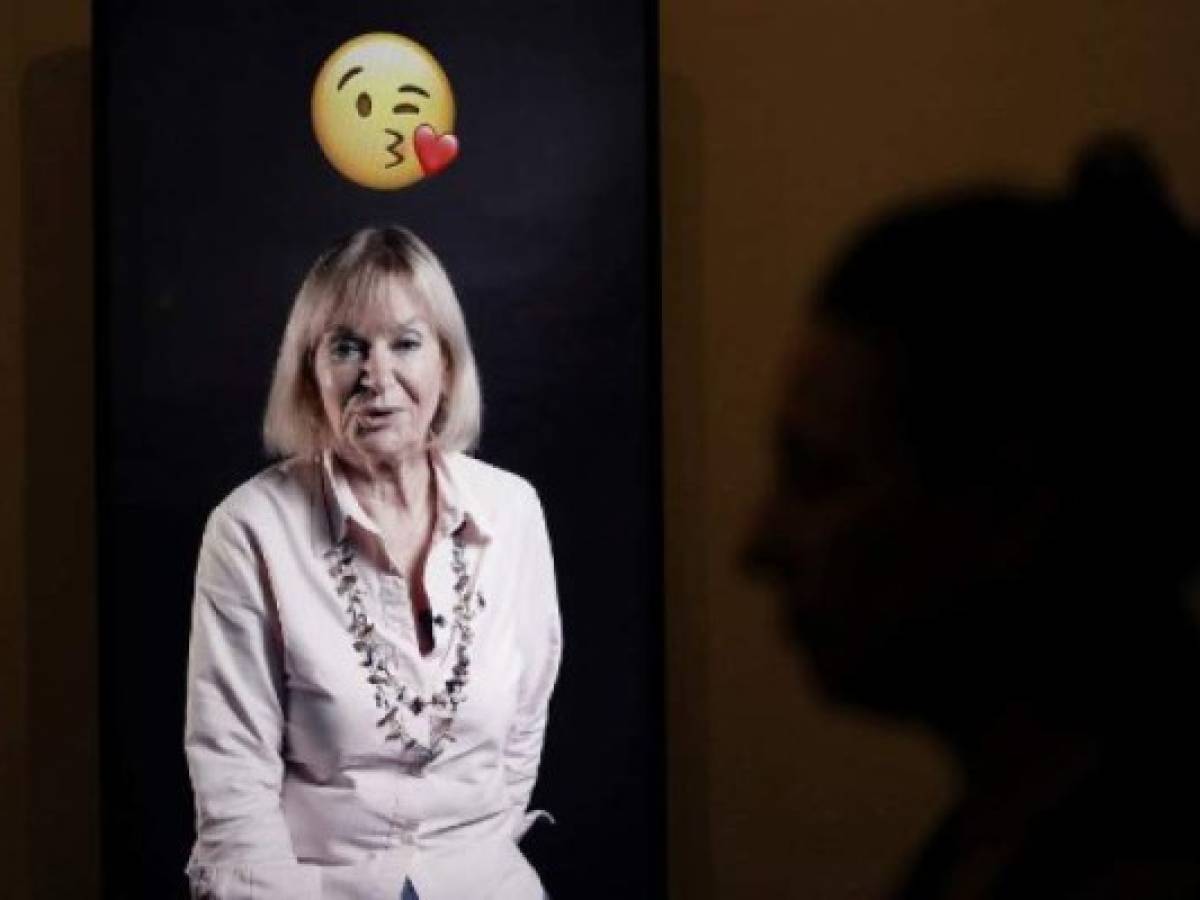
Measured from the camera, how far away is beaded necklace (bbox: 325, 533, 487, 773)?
205 centimetres

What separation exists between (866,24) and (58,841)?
1318 mm

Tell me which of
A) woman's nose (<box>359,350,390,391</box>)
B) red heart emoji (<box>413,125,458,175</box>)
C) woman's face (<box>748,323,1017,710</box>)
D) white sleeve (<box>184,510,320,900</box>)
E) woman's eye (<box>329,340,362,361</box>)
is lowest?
white sleeve (<box>184,510,320,900</box>)

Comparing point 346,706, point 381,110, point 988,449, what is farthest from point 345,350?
point 988,449

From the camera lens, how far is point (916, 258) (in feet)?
7.13

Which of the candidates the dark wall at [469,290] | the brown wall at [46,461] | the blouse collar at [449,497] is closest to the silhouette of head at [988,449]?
the dark wall at [469,290]

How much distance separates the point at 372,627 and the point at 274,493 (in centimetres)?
19

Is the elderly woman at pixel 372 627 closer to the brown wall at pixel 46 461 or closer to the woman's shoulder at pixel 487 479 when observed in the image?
the woman's shoulder at pixel 487 479

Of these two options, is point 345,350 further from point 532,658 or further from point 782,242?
point 782,242

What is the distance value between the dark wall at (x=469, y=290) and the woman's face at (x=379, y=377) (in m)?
0.06

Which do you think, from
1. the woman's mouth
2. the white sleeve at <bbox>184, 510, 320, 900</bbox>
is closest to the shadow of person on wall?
the woman's mouth

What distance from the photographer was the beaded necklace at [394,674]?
2051 millimetres

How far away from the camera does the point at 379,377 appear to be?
2088mm

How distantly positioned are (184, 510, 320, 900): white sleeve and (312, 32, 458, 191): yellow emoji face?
18.6 inches

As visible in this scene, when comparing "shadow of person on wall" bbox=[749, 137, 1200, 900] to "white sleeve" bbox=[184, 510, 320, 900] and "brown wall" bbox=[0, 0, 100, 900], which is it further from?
"brown wall" bbox=[0, 0, 100, 900]
